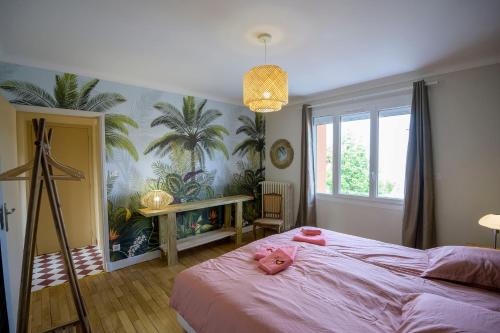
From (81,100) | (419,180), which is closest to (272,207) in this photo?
(419,180)

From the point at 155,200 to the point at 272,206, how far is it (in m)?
2.03

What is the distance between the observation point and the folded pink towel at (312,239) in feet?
7.45

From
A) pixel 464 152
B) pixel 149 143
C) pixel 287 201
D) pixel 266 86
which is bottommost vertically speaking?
pixel 287 201

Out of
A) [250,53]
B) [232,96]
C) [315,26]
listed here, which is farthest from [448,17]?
[232,96]

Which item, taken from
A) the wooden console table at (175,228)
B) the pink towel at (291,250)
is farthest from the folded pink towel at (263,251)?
the wooden console table at (175,228)

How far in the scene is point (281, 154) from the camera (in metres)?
4.45

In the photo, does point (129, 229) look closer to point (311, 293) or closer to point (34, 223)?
point (34, 223)

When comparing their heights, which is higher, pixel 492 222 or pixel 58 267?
pixel 492 222

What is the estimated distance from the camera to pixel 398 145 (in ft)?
10.3

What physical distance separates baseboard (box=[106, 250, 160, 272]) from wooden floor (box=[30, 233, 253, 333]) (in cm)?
7

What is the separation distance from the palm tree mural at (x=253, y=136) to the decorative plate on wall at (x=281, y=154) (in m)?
0.28

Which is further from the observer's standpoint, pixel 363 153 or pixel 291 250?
pixel 363 153

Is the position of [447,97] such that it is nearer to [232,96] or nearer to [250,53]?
[250,53]

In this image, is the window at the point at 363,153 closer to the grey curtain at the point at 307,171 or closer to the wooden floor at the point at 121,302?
the grey curtain at the point at 307,171
